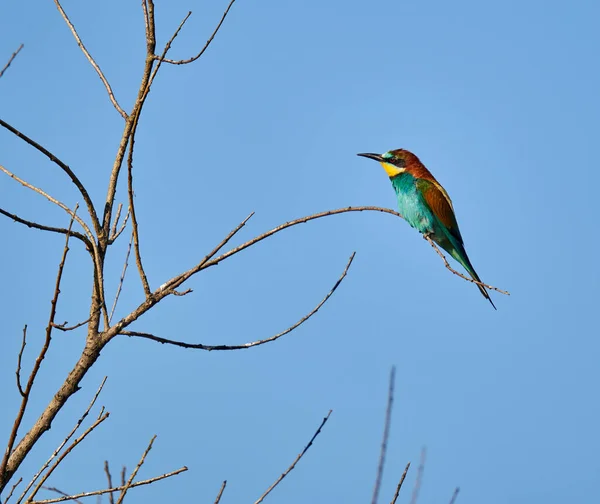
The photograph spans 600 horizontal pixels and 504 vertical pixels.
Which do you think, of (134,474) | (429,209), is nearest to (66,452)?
(134,474)

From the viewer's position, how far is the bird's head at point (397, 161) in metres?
7.32

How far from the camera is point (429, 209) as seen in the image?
22.5 feet

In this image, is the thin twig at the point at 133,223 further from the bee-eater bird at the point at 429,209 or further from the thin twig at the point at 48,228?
the bee-eater bird at the point at 429,209

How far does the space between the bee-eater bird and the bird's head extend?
0.07 metres

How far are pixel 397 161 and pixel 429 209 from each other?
73 cm

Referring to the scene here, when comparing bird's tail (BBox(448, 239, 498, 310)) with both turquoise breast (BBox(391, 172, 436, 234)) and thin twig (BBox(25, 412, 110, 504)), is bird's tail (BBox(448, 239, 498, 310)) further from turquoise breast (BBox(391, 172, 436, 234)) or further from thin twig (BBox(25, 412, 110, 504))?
thin twig (BBox(25, 412, 110, 504))

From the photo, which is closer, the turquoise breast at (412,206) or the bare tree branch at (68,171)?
the bare tree branch at (68,171)

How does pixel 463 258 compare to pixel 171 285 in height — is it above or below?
above

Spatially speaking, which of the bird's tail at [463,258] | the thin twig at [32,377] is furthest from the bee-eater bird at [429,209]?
the thin twig at [32,377]

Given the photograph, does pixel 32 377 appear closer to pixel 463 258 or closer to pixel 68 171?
pixel 68 171

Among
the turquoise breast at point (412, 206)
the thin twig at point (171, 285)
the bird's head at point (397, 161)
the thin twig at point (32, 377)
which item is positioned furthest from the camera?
the bird's head at point (397, 161)

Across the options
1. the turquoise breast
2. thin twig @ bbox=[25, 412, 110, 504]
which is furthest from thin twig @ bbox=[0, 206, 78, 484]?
the turquoise breast

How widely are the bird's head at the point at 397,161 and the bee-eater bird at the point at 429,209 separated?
7 centimetres

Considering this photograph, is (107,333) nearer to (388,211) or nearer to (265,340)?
(265,340)
